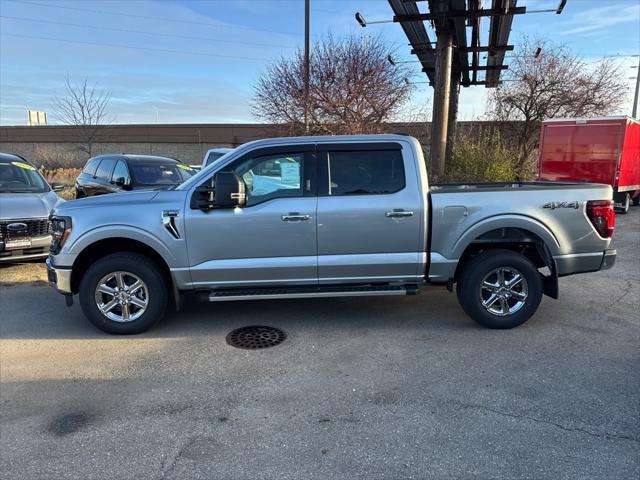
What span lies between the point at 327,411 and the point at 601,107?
76.1ft

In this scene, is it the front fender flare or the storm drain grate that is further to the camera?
the front fender flare

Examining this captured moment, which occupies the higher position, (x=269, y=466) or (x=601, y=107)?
(x=601, y=107)

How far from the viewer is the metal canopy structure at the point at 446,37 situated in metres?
11.4

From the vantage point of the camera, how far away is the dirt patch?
283 inches

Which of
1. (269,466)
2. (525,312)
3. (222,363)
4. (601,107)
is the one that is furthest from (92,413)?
(601,107)

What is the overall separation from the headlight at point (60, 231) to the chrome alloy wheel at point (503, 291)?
4185 mm

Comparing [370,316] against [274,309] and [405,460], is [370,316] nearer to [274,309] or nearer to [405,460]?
[274,309]

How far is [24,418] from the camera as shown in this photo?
11.4 ft

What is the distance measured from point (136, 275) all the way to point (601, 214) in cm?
470

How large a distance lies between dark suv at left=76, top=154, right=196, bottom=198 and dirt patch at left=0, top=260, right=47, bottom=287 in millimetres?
2568

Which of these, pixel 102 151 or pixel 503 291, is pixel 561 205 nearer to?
pixel 503 291

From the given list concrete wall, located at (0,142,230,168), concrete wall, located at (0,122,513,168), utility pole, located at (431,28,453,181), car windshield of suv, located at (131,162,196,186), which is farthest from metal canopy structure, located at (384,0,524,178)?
concrete wall, located at (0,142,230,168)

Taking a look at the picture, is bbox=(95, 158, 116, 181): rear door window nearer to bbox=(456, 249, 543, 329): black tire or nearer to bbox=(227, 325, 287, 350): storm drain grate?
bbox=(227, 325, 287, 350): storm drain grate

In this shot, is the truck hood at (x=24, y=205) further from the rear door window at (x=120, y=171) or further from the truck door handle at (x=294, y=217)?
the truck door handle at (x=294, y=217)
